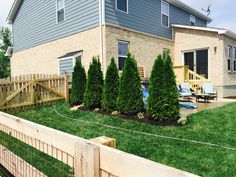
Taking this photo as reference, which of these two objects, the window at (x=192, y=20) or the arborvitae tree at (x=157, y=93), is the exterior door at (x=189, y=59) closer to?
the window at (x=192, y=20)

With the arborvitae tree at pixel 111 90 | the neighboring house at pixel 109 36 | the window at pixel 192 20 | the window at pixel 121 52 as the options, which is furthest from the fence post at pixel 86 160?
the window at pixel 192 20

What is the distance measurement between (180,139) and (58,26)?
11851 millimetres

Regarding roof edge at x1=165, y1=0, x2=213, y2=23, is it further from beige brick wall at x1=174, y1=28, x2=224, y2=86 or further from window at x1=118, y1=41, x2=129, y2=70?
window at x1=118, y1=41, x2=129, y2=70

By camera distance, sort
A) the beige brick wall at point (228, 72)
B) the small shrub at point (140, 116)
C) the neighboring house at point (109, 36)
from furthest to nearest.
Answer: the beige brick wall at point (228, 72) → the neighboring house at point (109, 36) → the small shrub at point (140, 116)

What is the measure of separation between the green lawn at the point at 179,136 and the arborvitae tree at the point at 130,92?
1.91 feet

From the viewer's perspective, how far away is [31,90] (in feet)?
35.7

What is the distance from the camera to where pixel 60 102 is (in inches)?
464

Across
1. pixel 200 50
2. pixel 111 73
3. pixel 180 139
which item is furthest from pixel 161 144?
pixel 200 50

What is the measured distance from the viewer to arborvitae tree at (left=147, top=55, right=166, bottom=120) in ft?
24.0

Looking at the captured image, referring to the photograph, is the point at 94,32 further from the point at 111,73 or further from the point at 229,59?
the point at 229,59

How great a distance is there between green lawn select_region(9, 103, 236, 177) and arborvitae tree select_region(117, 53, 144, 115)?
1.91 ft

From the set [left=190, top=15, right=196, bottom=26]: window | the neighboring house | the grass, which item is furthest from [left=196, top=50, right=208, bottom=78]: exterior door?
the grass

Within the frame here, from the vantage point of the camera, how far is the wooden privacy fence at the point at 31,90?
402 inches

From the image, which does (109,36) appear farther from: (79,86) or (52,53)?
(52,53)
